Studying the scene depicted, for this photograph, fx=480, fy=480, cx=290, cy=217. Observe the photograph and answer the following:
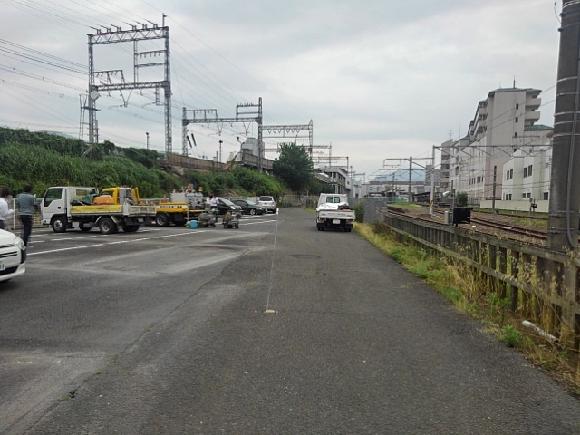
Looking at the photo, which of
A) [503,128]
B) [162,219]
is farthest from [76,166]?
[503,128]

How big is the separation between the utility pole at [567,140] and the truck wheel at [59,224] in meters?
21.0

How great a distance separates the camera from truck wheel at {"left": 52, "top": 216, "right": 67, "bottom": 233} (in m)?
22.1

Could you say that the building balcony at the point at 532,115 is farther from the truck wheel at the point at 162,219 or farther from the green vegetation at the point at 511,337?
the green vegetation at the point at 511,337

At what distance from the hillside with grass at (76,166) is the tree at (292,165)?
32.6m

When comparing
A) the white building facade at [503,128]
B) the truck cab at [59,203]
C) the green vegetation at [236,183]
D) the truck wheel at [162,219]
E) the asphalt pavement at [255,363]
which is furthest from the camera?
the white building facade at [503,128]

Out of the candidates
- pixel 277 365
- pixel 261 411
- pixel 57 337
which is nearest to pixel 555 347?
pixel 277 365

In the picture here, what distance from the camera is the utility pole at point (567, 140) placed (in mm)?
6086

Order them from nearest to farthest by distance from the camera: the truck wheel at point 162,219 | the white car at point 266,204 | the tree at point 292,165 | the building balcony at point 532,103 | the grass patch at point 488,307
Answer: the grass patch at point 488,307, the truck wheel at point 162,219, the white car at point 266,204, the building balcony at point 532,103, the tree at point 292,165

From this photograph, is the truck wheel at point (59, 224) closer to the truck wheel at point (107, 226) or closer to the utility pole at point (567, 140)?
the truck wheel at point (107, 226)

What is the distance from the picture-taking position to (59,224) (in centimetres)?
2217

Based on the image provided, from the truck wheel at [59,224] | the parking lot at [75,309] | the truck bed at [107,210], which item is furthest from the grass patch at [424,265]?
the truck wheel at [59,224]

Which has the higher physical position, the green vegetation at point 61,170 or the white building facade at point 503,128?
the white building facade at point 503,128

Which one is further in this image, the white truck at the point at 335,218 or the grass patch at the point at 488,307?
the white truck at the point at 335,218

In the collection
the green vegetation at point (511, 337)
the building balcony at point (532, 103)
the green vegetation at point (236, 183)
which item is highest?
the building balcony at point (532, 103)
